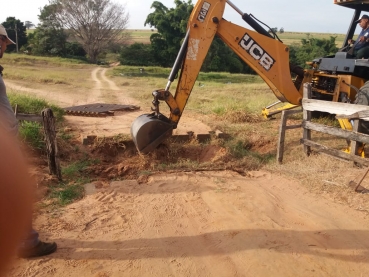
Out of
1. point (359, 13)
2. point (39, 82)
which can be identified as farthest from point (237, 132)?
point (39, 82)

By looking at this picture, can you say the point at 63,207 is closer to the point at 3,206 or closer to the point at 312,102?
the point at 3,206

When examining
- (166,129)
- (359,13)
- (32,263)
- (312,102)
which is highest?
(359,13)

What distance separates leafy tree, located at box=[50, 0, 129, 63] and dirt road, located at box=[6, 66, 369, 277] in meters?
39.4

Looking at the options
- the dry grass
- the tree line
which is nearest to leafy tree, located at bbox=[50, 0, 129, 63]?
the tree line

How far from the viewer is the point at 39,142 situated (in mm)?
7195

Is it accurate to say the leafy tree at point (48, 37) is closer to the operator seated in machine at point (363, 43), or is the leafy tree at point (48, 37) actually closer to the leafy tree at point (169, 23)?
the leafy tree at point (169, 23)

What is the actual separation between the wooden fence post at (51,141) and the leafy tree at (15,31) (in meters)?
39.0

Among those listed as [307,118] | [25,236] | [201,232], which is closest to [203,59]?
[307,118]

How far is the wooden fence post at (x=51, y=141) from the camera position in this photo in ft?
18.5

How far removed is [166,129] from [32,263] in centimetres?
324

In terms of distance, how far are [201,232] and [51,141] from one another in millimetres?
2822

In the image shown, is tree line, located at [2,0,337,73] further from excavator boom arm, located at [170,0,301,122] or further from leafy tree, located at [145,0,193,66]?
excavator boom arm, located at [170,0,301,122]

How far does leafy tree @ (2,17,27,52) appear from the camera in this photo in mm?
40812

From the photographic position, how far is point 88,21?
138ft
